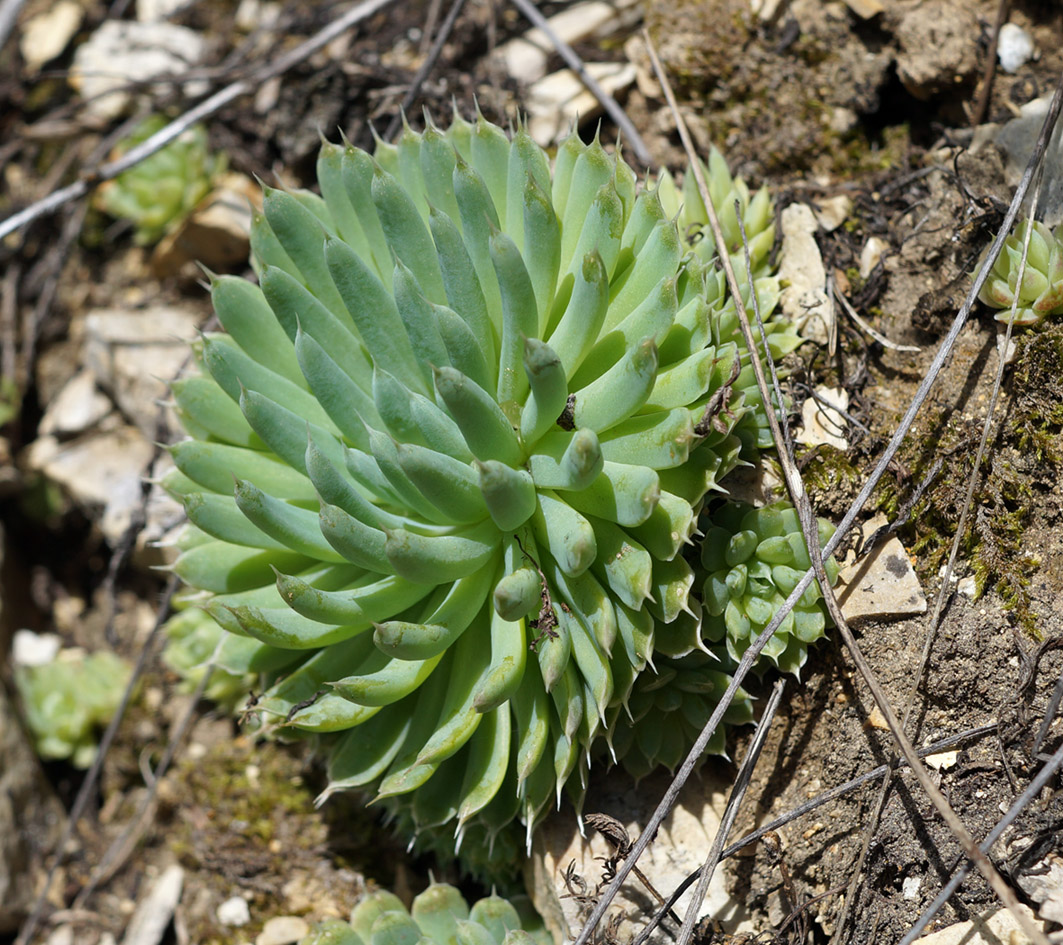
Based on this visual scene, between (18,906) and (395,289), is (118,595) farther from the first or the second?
(395,289)

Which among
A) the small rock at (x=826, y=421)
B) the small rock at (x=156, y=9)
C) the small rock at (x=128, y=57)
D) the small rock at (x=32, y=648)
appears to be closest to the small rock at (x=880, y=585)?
the small rock at (x=826, y=421)

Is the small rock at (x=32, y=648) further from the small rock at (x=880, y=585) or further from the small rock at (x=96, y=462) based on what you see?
the small rock at (x=880, y=585)

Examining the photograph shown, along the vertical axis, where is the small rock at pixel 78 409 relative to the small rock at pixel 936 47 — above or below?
below

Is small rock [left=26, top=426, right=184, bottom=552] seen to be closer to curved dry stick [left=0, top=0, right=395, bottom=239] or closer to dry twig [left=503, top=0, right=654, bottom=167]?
curved dry stick [left=0, top=0, right=395, bottom=239]

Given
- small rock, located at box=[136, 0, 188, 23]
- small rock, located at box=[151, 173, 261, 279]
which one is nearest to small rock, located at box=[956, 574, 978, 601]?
small rock, located at box=[151, 173, 261, 279]

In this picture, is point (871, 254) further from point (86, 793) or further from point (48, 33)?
point (48, 33)

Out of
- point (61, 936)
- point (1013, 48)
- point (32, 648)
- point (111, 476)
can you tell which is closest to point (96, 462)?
point (111, 476)
